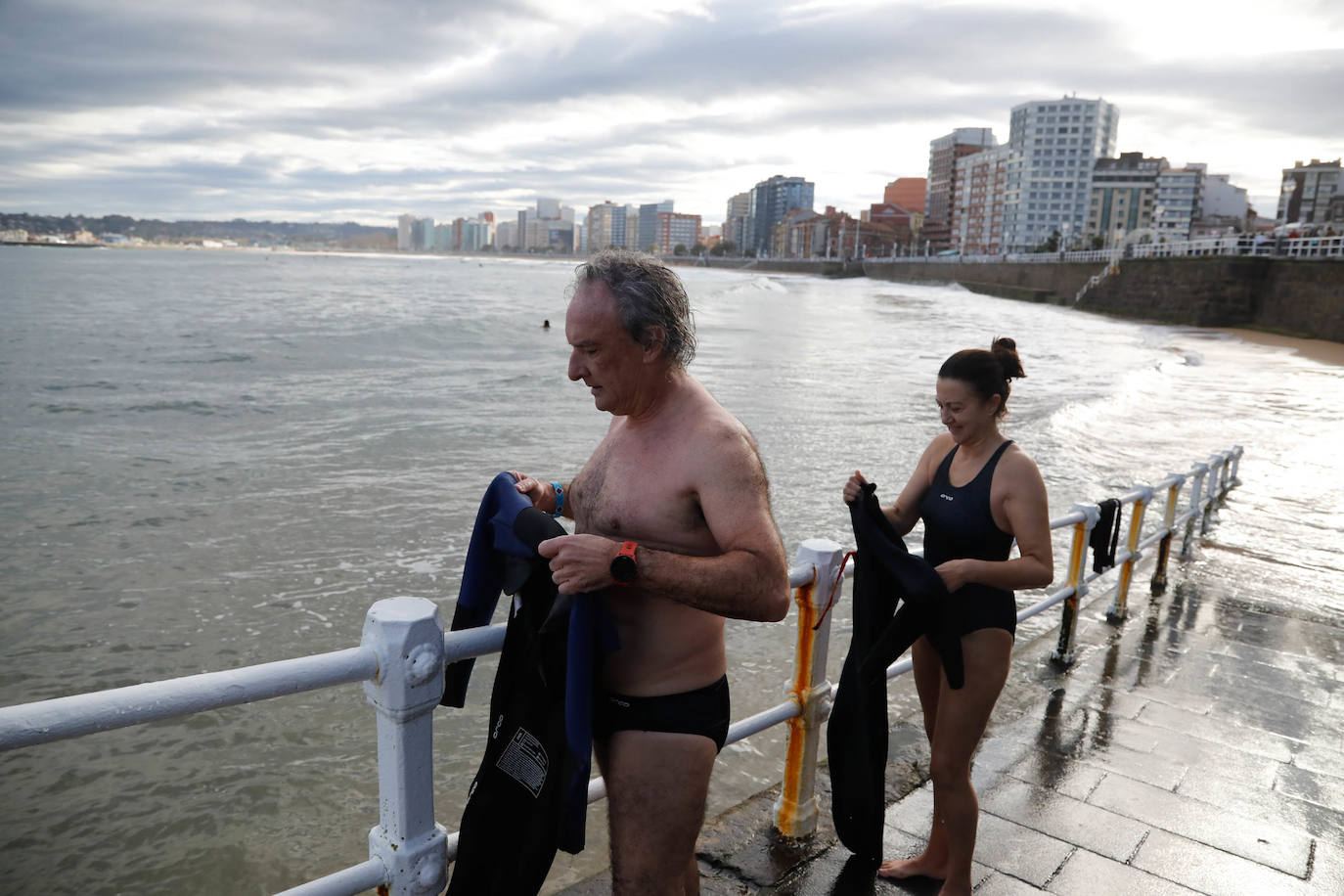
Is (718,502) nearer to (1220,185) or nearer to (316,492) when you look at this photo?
(316,492)

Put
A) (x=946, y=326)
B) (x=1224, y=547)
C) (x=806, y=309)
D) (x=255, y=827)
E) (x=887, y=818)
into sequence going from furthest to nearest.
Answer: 1. (x=806, y=309)
2. (x=946, y=326)
3. (x=1224, y=547)
4. (x=255, y=827)
5. (x=887, y=818)

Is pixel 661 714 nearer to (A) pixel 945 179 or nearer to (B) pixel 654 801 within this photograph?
(B) pixel 654 801

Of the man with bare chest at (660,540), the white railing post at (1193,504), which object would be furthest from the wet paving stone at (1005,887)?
the white railing post at (1193,504)

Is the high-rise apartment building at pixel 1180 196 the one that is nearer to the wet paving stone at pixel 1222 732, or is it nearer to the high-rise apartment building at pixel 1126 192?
the high-rise apartment building at pixel 1126 192

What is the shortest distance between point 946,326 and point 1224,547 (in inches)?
1701

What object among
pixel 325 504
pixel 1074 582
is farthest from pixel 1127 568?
pixel 325 504

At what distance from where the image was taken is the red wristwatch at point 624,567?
1.77m

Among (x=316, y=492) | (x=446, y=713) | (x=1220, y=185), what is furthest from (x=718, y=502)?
(x=1220, y=185)

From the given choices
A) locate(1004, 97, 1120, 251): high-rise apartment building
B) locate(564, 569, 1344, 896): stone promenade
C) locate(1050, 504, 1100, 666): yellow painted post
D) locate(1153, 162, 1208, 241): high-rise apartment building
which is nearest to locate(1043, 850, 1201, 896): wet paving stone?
locate(564, 569, 1344, 896): stone promenade

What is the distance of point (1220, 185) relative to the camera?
151250mm

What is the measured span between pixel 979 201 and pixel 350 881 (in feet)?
615

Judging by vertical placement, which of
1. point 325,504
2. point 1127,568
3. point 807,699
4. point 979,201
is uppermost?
point 979,201

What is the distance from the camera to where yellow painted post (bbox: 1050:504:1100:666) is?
4.93 meters

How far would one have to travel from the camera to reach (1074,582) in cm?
505
